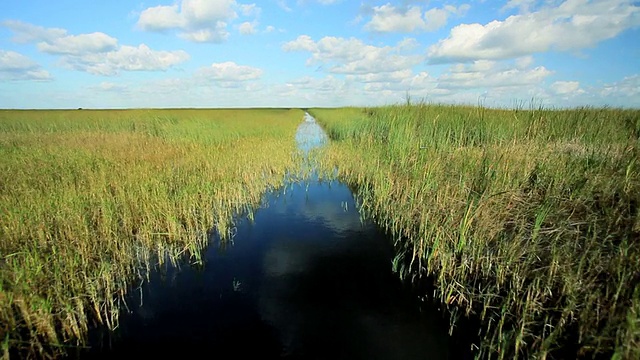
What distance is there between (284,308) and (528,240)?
130 inches

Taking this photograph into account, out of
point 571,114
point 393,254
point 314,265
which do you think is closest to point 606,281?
point 393,254

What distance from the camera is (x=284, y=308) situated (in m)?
4.13

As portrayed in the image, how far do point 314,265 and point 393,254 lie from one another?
152 centimetres

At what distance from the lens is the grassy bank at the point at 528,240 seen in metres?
2.89

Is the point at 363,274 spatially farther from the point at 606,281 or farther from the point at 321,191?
the point at 321,191

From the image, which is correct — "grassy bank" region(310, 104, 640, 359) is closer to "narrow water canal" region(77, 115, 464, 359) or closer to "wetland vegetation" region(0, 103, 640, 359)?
"wetland vegetation" region(0, 103, 640, 359)

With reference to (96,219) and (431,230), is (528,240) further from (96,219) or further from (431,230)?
(96,219)

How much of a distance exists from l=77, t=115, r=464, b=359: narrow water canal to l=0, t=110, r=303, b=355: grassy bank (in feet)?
1.55

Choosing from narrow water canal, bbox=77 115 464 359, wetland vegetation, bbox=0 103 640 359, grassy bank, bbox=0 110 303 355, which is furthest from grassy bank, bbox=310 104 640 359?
grassy bank, bbox=0 110 303 355

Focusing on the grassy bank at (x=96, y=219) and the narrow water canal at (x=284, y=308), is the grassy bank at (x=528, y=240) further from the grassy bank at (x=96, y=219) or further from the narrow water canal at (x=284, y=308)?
the grassy bank at (x=96, y=219)

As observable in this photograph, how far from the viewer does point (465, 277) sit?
430cm

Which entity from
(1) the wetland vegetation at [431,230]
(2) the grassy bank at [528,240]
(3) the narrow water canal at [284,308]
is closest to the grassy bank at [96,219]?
(1) the wetland vegetation at [431,230]

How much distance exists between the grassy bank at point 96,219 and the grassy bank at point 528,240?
4.01 meters

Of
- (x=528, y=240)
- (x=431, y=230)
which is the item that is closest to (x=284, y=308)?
(x=431, y=230)
